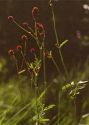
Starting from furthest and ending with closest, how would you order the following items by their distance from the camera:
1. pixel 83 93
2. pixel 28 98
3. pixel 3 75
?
1. pixel 3 75
2. pixel 83 93
3. pixel 28 98

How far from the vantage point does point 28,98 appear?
5.15 m

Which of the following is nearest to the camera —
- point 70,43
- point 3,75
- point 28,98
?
point 28,98

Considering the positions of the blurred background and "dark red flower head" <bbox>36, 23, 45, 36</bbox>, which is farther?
the blurred background

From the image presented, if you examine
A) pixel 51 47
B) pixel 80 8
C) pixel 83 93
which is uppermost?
pixel 80 8

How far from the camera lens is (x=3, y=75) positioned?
659 centimetres

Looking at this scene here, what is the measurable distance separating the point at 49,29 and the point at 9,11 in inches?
26.3

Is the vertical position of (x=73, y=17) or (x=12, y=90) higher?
(x=73, y=17)

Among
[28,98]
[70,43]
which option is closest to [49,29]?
[70,43]

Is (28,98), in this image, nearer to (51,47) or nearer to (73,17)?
(51,47)

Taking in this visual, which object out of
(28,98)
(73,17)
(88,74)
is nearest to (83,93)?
(88,74)

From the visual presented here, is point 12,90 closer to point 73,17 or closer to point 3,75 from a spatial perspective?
point 3,75

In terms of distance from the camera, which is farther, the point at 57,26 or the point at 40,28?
the point at 57,26

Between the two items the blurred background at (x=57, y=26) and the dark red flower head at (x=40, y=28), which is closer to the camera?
the dark red flower head at (x=40, y=28)

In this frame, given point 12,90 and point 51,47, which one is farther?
point 51,47
